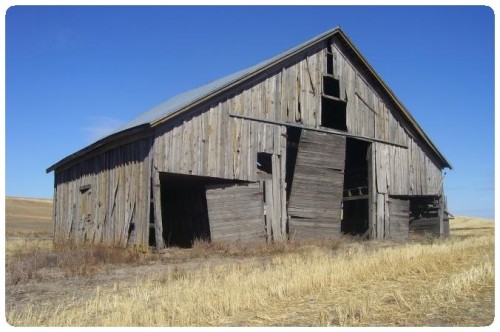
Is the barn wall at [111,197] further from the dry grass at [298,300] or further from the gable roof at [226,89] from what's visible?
the dry grass at [298,300]

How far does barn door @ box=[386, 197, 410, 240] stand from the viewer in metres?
22.0

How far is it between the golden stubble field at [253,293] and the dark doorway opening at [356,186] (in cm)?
987

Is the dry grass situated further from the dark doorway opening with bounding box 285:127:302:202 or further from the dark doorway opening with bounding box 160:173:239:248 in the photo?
the dark doorway opening with bounding box 285:127:302:202

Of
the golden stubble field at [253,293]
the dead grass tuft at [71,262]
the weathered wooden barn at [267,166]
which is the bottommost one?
the dead grass tuft at [71,262]

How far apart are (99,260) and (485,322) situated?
9.84 m

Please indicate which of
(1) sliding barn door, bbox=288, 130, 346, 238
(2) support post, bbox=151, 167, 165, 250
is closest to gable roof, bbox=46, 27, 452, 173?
(2) support post, bbox=151, 167, 165, 250

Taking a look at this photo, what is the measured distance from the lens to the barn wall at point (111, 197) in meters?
16.3

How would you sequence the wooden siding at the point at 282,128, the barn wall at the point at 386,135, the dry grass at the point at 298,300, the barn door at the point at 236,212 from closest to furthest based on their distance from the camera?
the dry grass at the point at 298,300, the wooden siding at the point at 282,128, the barn door at the point at 236,212, the barn wall at the point at 386,135

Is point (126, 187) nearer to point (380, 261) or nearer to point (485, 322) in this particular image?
point (380, 261)

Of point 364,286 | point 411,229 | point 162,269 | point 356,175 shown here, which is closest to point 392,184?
point 356,175

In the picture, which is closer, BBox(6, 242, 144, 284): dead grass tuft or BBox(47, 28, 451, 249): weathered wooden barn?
BBox(6, 242, 144, 284): dead grass tuft

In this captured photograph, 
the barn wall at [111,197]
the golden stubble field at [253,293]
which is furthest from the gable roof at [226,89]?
the golden stubble field at [253,293]

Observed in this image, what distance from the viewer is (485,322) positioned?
5.96 metres

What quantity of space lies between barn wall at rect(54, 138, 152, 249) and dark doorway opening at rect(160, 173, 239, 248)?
1914 millimetres
